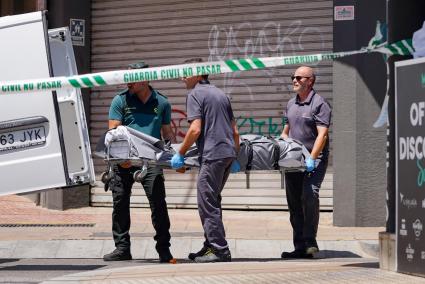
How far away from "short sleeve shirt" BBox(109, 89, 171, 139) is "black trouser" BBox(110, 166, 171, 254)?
1.31 ft

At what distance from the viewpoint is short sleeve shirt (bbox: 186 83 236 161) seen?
9.52 m

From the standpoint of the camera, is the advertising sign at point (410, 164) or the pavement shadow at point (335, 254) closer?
the advertising sign at point (410, 164)

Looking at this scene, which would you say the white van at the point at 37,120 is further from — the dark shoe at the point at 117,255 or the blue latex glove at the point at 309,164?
the blue latex glove at the point at 309,164

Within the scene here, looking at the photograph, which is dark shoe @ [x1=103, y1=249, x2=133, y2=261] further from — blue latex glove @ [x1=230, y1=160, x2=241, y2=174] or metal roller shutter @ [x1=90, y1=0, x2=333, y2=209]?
metal roller shutter @ [x1=90, y1=0, x2=333, y2=209]

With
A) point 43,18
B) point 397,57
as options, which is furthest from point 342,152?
point 397,57

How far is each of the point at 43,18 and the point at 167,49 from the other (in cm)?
527

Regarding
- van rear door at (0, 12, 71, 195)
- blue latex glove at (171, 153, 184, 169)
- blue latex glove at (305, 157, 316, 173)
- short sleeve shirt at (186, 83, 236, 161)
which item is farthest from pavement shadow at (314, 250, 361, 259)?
van rear door at (0, 12, 71, 195)

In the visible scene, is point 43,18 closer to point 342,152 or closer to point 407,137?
point 407,137

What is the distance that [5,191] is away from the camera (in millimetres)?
9906

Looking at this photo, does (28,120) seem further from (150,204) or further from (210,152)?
(210,152)

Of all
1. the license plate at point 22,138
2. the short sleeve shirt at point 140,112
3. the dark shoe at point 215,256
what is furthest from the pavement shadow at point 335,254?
the license plate at point 22,138

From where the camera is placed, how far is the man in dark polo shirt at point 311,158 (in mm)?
10070

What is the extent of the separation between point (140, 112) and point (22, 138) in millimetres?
1099

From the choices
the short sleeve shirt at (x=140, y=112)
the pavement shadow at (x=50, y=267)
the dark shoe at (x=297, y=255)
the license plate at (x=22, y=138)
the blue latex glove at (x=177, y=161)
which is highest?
the short sleeve shirt at (x=140, y=112)
